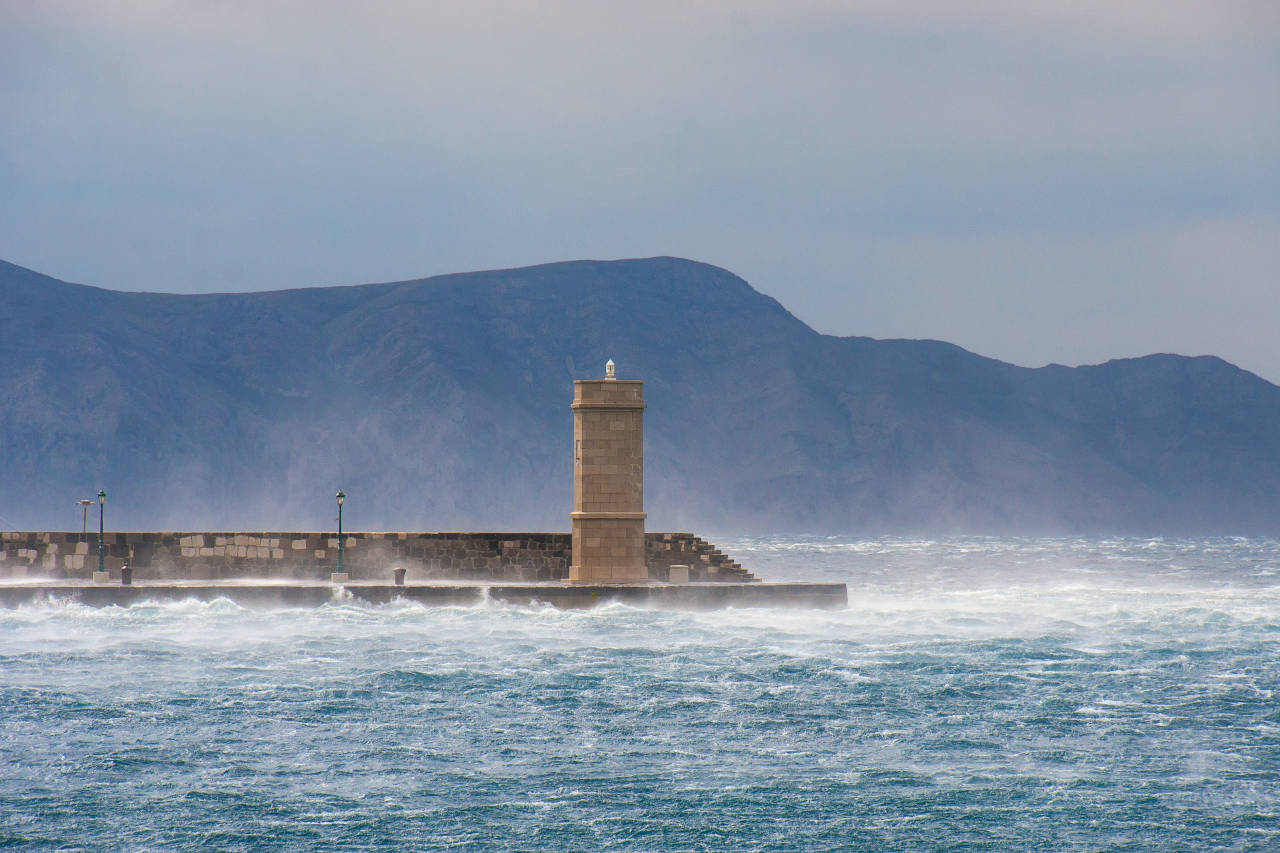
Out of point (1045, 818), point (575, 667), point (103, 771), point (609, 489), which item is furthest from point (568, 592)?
point (1045, 818)

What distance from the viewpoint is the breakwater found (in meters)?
43.6

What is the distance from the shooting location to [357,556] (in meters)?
44.1

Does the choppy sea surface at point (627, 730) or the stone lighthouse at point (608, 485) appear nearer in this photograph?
the choppy sea surface at point (627, 730)

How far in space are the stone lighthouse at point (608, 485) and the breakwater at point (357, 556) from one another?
1913 mm

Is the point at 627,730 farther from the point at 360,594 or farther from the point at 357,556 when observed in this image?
the point at 357,556

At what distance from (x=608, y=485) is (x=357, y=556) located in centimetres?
778

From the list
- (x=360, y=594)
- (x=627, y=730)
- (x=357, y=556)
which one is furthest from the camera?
(x=357, y=556)

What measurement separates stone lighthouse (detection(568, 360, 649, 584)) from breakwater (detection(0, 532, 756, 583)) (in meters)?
1.91

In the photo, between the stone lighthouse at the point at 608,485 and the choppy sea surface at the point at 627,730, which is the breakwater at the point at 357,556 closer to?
the stone lighthouse at the point at 608,485

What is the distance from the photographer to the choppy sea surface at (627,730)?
20.9 m

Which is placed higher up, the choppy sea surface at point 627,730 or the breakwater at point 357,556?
the breakwater at point 357,556

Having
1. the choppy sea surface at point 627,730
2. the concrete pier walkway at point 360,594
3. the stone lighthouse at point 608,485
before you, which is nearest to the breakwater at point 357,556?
the stone lighthouse at point 608,485

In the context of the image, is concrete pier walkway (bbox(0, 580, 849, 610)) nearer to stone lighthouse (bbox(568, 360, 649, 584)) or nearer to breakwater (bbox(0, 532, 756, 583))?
stone lighthouse (bbox(568, 360, 649, 584))

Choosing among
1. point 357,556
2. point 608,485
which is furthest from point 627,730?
point 357,556
